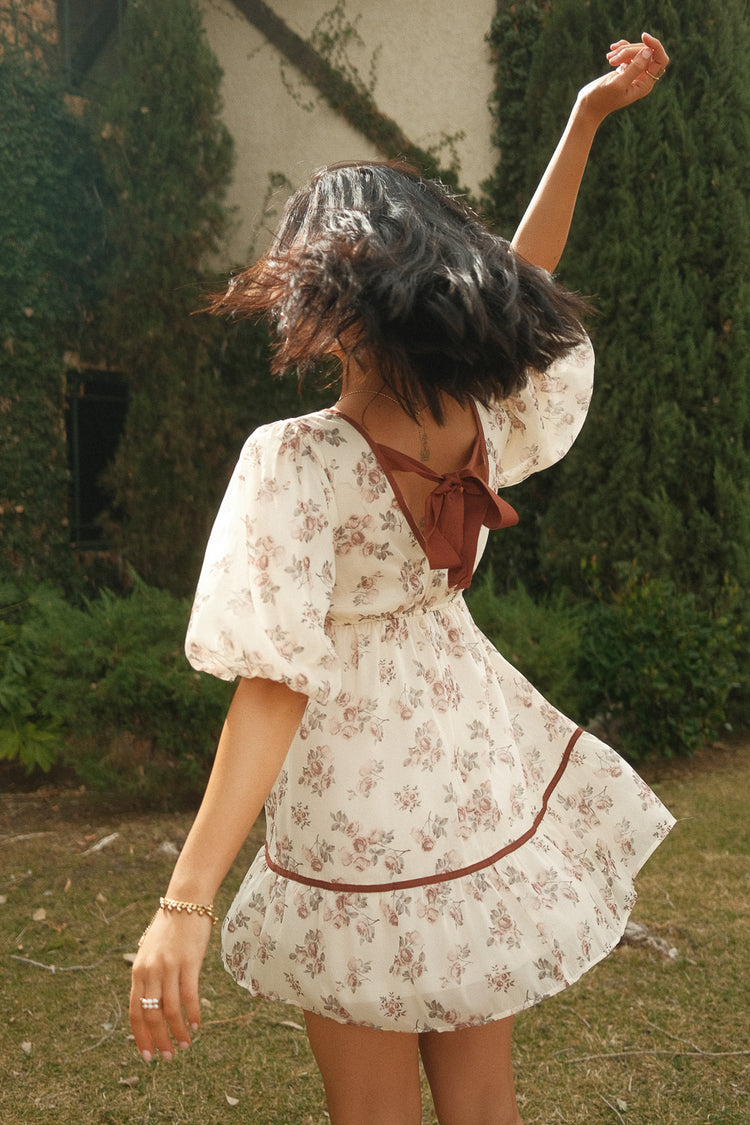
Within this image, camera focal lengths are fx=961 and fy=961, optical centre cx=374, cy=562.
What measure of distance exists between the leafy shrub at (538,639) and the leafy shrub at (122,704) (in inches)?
52.0

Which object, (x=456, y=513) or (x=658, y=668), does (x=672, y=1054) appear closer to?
(x=456, y=513)

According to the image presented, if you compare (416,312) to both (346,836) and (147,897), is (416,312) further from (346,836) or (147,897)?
(147,897)

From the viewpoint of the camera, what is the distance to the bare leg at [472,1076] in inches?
54.9

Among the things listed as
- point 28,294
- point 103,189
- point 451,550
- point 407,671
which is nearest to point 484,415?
point 451,550

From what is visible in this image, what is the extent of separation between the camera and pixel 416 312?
1.19 m

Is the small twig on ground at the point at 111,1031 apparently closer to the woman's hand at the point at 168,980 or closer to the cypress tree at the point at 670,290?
the woman's hand at the point at 168,980

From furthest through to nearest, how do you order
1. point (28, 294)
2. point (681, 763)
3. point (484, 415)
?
point (28, 294), point (681, 763), point (484, 415)

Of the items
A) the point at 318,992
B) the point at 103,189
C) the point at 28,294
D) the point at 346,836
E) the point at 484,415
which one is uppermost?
the point at 103,189

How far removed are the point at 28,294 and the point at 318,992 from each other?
213 inches

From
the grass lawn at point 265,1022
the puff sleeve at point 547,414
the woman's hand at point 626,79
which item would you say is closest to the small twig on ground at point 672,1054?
the grass lawn at point 265,1022

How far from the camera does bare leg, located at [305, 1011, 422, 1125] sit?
1290mm

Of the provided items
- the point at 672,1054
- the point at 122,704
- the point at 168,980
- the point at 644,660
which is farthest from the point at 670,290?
the point at 168,980

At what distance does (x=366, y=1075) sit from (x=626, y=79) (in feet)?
5.27

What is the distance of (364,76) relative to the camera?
6230 mm
